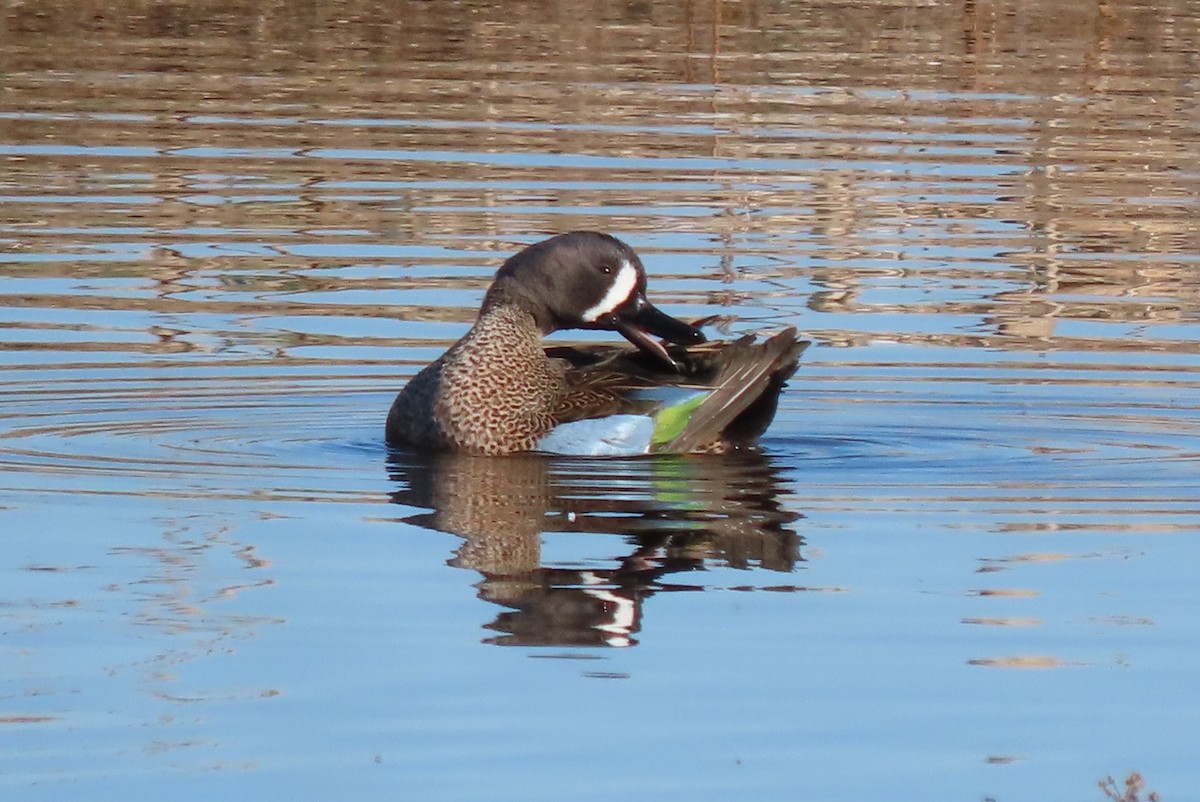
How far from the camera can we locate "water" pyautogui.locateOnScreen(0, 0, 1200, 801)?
5.77 metres

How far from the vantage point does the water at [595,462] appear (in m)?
5.77

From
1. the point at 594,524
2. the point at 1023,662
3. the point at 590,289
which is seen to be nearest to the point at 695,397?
the point at 590,289

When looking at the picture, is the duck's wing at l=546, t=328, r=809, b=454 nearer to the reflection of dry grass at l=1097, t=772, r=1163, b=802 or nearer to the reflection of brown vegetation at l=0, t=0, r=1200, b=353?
the reflection of brown vegetation at l=0, t=0, r=1200, b=353

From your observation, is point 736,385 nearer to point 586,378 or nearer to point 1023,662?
point 586,378

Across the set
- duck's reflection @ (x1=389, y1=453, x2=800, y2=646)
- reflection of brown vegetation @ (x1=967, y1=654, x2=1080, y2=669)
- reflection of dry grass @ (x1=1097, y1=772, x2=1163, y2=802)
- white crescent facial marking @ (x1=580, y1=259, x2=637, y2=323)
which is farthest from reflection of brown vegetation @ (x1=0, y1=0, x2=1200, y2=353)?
reflection of dry grass @ (x1=1097, y1=772, x2=1163, y2=802)

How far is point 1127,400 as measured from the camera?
10.4 metres

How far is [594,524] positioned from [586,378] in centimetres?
168

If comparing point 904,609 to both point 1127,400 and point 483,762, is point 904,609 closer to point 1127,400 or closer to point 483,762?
point 483,762

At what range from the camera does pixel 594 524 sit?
318 inches

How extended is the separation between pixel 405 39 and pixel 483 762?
17574mm

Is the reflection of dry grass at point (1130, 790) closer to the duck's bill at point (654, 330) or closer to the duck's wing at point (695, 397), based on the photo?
the duck's wing at point (695, 397)

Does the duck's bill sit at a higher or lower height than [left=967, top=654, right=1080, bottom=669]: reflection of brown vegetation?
higher

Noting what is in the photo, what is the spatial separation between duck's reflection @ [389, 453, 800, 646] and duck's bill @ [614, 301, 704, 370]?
427 millimetres

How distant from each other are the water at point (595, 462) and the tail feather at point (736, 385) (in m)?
0.15
